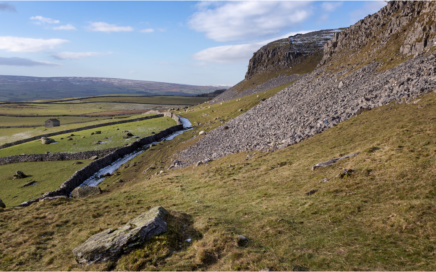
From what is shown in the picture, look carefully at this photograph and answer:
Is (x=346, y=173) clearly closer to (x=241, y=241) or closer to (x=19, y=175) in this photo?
(x=241, y=241)

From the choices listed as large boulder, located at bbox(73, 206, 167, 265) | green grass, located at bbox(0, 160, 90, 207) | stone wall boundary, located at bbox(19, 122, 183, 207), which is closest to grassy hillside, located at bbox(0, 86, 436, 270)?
large boulder, located at bbox(73, 206, 167, 265)

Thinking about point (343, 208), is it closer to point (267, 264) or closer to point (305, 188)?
point (305, 188)

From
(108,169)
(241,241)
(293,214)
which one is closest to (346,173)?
(293,214)

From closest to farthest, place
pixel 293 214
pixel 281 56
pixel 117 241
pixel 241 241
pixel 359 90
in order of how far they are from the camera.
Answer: pixel 241 241 < pixel 117 241 < pixel 293 214 < pixel 359 90 < pixel 281 56

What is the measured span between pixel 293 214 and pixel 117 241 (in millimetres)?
10810

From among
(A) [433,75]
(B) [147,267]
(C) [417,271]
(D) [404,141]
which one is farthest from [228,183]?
(A) [433,75]

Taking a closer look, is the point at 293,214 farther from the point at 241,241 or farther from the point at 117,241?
the point at 117,241

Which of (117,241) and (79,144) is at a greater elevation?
(117,241)

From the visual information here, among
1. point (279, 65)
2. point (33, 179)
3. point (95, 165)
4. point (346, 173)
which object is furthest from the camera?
point (279, 65)

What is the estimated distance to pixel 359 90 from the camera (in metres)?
36.6

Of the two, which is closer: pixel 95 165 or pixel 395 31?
pixel 95 165

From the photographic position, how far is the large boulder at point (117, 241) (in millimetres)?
13141

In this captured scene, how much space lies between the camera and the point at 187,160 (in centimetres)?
4294

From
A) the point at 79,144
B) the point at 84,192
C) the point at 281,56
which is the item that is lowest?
the point at 84,192
